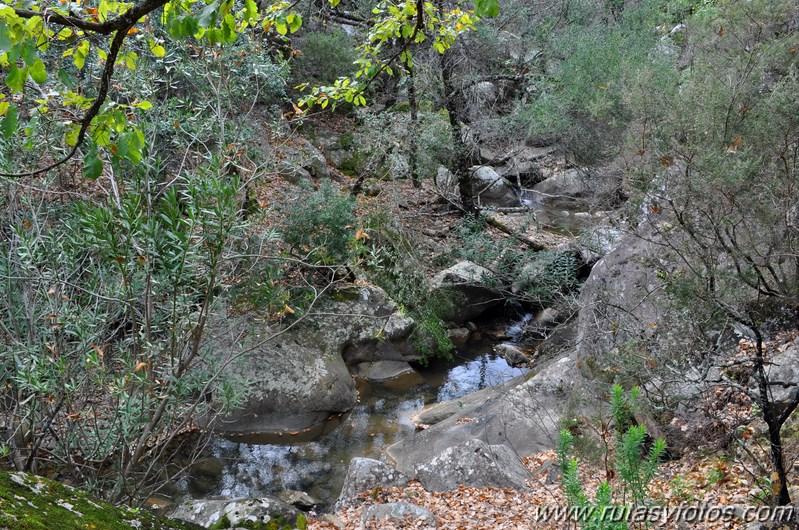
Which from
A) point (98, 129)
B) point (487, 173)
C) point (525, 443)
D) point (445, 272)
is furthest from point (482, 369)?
point (98, 129)

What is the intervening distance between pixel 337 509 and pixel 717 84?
6367mm

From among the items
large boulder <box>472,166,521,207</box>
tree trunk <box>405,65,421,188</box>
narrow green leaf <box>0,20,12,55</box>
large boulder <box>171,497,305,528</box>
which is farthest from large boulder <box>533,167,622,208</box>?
narrow green leaf <box>0,20,12,55</box>

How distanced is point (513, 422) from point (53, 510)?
23.2 ft

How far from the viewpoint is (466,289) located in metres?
13.3

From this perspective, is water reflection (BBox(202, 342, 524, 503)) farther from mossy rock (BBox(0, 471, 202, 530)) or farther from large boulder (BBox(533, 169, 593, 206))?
large boulder (BBox(533, 169, 593, 206))

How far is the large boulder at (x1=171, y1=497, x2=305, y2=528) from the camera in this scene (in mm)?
6312

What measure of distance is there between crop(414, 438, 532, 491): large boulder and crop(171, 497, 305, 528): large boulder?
5.89 feet

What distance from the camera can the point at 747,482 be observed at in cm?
509

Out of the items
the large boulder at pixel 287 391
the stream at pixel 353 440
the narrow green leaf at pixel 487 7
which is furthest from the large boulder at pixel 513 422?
the narrow green leaf at pixel 487 7

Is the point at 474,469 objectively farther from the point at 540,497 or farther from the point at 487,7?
the point at 487,7

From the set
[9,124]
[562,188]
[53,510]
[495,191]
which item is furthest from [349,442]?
[562,188]

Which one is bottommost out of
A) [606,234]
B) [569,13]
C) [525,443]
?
[525,443]

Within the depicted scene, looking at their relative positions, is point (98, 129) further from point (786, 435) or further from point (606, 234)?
point (606, 234)

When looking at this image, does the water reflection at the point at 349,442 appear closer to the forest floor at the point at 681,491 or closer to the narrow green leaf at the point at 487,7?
the forest floor at the point at 681,491
